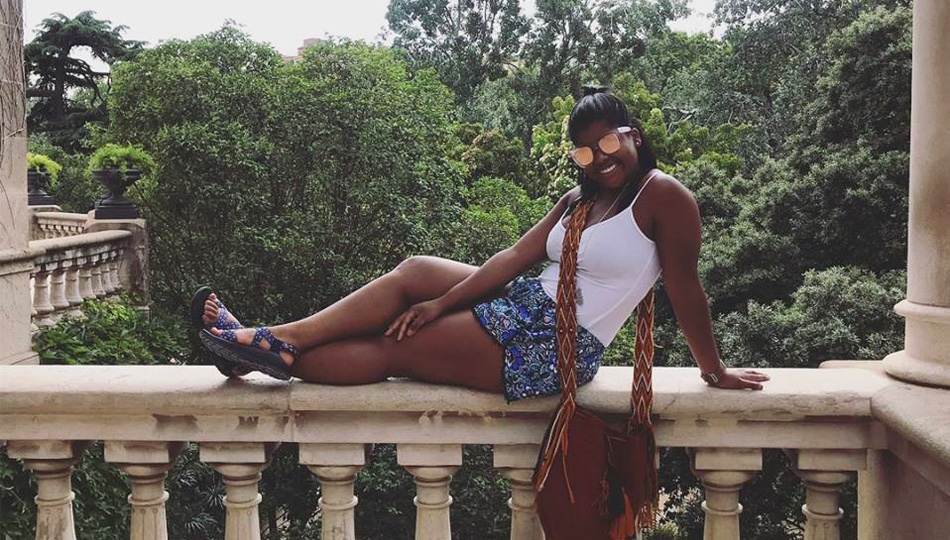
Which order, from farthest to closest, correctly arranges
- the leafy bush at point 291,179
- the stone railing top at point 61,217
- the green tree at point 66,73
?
the green tree at point 66,73, the stone railing top at point 61,217, the leafy bush at point 291,179

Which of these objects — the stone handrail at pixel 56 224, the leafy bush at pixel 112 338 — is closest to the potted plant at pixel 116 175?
the leafy bush at pixel 112 338

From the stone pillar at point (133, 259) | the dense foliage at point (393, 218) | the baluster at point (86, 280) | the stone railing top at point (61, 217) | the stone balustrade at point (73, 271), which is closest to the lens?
the dense foliage at point (393, 218)

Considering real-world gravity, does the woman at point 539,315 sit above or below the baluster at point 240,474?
above

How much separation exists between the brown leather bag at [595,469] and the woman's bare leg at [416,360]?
0.69 ft

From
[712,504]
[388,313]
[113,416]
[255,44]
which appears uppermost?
[255,44]

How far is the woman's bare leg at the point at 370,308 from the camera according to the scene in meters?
2.26

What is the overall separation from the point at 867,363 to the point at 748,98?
18.3 meters

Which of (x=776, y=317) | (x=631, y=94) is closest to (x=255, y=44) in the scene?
(x=776, y=317)

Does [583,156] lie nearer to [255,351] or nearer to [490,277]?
[490,277]

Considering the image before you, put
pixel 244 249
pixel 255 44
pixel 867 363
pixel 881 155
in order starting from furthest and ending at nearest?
pixel 255 44, pixel 244 249, pixel 881 155, pixel 867 363

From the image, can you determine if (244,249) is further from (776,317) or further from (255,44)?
(776,317)

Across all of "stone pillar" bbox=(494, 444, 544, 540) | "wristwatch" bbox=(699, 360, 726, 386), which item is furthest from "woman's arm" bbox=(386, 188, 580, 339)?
"wristwatch" bbox=(699, 360, 726, 386)

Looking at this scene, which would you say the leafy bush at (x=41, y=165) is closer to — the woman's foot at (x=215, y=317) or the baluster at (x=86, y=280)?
the baluster at (x=86, y=280)

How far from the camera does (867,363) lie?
2.54 metres
